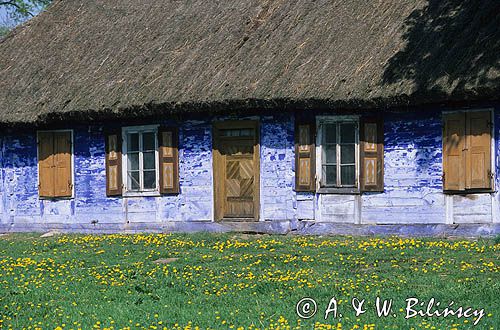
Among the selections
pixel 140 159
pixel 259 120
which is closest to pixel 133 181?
pixel 140 159

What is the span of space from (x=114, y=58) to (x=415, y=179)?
701 cm

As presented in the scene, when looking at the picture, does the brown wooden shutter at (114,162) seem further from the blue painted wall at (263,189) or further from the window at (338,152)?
the window at (338,152)

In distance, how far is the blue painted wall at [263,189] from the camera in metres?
15.5

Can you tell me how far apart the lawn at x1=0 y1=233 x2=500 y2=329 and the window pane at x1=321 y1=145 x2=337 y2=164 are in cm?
165

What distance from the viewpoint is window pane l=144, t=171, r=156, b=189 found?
59.4 ft

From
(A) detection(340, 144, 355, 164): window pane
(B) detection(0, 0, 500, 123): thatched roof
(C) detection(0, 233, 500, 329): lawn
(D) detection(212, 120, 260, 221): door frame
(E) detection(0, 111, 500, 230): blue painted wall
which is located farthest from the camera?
(D) detection(212, 120, 260, 221): door frame

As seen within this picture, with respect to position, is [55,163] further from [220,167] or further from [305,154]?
[305,154]

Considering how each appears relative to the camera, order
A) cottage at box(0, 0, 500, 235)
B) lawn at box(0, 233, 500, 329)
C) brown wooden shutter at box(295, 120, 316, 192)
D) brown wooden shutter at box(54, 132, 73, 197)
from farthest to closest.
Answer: brown wooden shutter at box(54, 132, 73, 197)
brown wooden shutter at box(295, 120, 316, 192)
cottage at box(0, 0, 500, 235)
lawn at box(0, 233, 500, 329)

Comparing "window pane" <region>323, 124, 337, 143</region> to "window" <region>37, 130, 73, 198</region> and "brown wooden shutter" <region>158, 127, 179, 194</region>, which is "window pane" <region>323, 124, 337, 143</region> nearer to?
"brown wooden shutter" <region>158, 127, 179, 194</region>

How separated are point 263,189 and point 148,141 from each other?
2.67 metres

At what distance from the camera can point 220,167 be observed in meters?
17.5

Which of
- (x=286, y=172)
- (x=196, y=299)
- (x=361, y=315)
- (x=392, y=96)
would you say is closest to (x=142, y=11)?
(x=286, y=172)

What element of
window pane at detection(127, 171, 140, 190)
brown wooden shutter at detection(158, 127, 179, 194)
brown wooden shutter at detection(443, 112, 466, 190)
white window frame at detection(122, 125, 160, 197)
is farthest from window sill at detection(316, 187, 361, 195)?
window pane at detection(127, 171, 140, 190)

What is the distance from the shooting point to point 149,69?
18109mm
